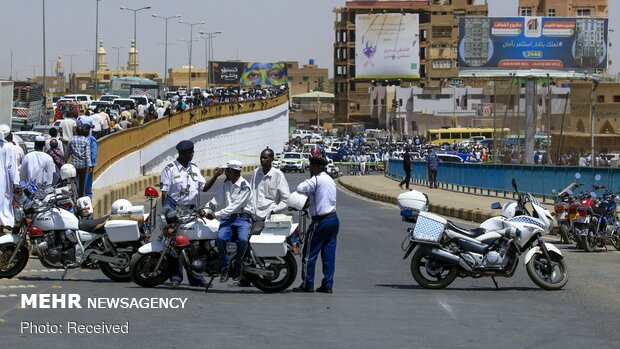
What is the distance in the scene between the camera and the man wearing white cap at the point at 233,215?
13.7m

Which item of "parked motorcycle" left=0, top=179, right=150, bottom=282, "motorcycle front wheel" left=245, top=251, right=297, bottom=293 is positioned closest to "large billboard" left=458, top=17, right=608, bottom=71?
"parked motorcycle" left=0, top=179, right=150, bottom=282

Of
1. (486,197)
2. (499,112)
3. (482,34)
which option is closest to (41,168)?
(486,197)

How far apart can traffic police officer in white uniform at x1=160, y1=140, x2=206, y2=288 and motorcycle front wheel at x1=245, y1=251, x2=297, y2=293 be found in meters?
0.72

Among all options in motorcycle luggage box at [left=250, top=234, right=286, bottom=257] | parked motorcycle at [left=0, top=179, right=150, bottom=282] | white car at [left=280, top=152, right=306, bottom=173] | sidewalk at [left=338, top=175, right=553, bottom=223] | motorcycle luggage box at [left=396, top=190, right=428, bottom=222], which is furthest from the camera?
white car at [left=280, top=152, right=306, bottom=173]

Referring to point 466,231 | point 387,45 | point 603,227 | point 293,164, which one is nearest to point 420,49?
point 387,45

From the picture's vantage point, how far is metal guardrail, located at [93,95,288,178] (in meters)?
35.9

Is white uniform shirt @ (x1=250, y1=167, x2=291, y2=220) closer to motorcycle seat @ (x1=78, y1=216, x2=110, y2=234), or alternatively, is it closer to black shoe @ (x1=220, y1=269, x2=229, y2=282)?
black shoe @ (x1=220, y1=269, x2=229, y2=282)

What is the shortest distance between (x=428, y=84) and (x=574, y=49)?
332 ft

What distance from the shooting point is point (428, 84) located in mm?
173750

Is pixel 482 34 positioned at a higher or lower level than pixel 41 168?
higher

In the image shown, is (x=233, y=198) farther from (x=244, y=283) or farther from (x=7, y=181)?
(x=7, y=181)

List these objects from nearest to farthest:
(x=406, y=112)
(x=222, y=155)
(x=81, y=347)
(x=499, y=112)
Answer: (x=81, y=347)
(x=499, y=112)
(x=222, y=155)
(x=406, y=112)

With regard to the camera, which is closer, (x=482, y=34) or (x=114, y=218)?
(x=114, y=218)

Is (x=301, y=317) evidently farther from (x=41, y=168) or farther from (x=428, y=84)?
(x=428, y=84)
